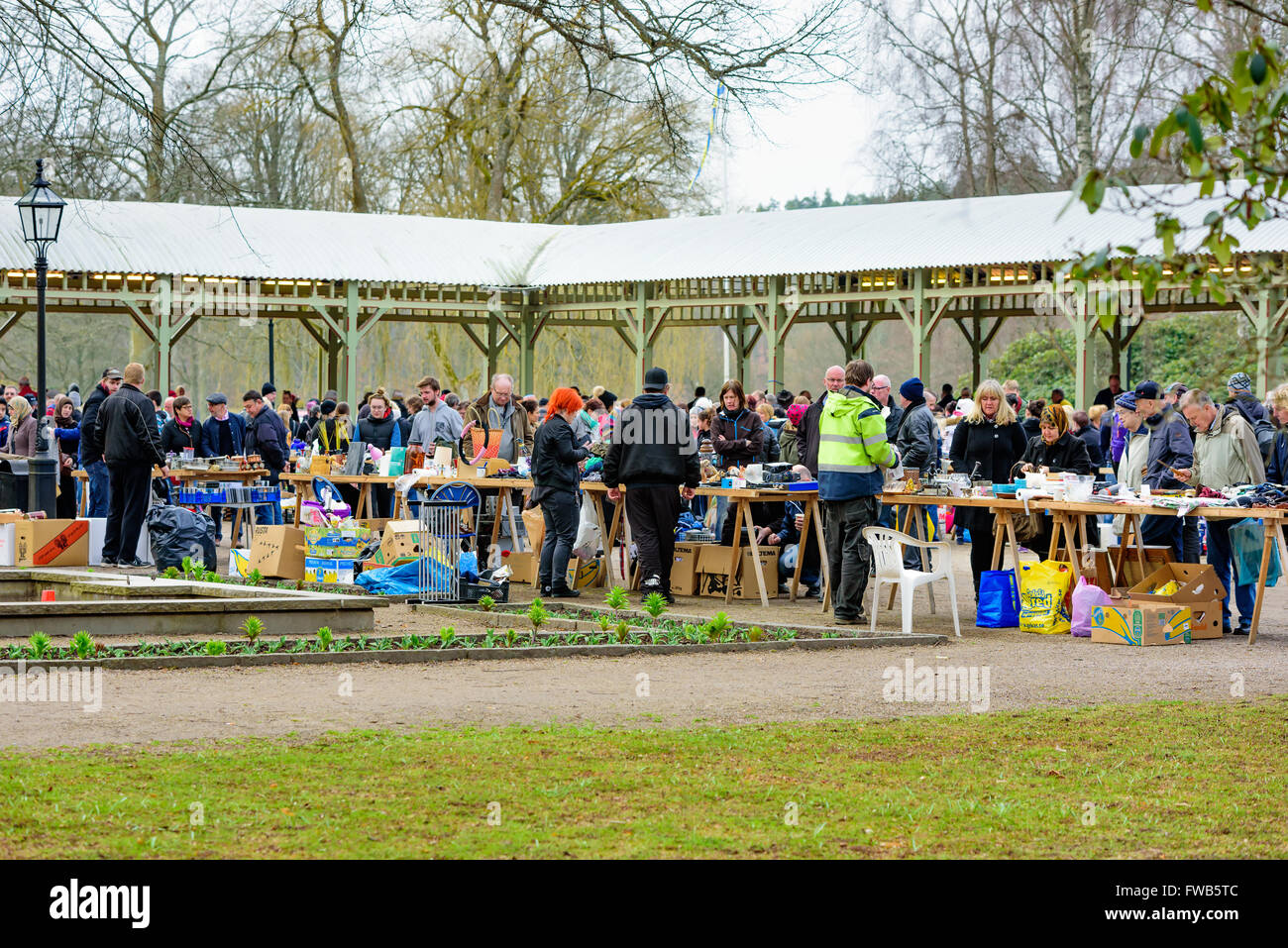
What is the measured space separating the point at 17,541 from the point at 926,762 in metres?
9.74

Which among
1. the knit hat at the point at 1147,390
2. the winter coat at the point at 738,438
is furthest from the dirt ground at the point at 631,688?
the winter coat at the point at 738,438

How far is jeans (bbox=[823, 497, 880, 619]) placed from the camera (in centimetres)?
1207

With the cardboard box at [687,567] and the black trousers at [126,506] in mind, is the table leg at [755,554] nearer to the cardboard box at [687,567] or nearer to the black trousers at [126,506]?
the cardboard box at [687,567]

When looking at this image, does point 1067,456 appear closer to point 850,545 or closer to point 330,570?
point 850,545

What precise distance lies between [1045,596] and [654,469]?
3030 mm

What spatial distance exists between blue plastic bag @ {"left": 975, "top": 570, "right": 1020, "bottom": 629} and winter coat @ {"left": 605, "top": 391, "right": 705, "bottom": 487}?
2.34m

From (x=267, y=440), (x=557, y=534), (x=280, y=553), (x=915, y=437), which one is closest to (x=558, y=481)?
(x=557, y=534)

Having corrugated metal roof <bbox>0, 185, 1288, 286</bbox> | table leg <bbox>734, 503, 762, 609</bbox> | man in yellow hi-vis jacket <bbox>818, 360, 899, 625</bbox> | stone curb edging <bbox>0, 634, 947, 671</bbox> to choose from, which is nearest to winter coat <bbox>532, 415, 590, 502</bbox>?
table leg <bbox>734, 503, 762, 609</bbox>

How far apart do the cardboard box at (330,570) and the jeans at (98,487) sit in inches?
152

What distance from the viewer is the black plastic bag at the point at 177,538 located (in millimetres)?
14758

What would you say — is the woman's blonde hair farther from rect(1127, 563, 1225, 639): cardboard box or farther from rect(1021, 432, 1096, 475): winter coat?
rect(1127, 563, 1225, 639): cardboard box
